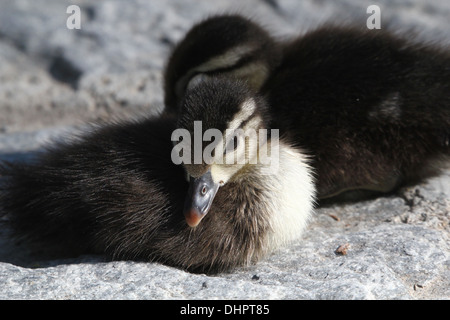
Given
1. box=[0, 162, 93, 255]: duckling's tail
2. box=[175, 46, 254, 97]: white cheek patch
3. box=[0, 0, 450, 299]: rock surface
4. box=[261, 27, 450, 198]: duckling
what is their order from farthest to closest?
box=[175, 46, 254, 97]: white cheek patch < box=[261, 27, 450, 198]: duckling < box=[0, 162, 93, 255]: duckling's tail < box=[0, 0, 450, 299]: rock surface

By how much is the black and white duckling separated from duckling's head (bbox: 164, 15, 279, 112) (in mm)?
546

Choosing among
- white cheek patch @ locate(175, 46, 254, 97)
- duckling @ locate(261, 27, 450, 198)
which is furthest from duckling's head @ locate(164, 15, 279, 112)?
duckling @ locate(261, 27, 450, 198)

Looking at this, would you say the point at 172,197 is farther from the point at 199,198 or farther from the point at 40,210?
the point at 40,210

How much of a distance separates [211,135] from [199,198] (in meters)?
0.23

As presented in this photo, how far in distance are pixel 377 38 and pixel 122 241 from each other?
1541mm

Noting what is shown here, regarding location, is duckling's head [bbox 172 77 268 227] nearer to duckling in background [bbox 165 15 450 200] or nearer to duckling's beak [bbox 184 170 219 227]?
duckling's beak [bbox 184 170 219 227]

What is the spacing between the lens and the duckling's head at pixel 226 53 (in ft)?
10.5

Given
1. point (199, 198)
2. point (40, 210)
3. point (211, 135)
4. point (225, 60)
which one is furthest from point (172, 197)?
point (225, 60)

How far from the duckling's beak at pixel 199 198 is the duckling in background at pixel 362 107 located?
0.55 m

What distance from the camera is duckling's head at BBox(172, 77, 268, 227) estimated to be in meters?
2.42

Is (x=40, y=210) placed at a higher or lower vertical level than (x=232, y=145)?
lower

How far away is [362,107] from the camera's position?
296cm

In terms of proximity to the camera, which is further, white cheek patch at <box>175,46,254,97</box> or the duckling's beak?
white cheek patch at <box>175,46,254,97</box>

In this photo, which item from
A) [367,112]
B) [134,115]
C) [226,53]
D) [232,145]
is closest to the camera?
[232,145]
